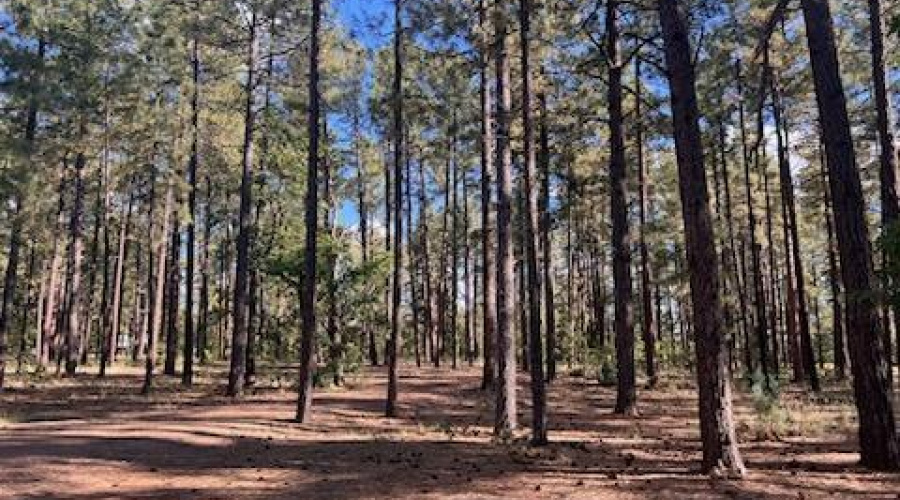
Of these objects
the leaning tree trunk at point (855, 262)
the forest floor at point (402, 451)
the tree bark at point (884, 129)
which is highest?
the tree bark at point (884, 129)

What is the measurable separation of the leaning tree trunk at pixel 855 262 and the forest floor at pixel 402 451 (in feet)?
1.76

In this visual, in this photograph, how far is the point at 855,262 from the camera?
30.5ft

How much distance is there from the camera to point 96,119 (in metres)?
25.7

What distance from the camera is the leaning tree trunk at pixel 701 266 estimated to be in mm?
8836

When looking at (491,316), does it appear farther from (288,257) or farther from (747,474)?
(747,474)

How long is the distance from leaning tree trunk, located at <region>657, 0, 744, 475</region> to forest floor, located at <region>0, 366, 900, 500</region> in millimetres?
521

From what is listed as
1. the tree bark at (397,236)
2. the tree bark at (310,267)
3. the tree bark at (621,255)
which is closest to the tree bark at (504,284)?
the tree bark at (397,236)

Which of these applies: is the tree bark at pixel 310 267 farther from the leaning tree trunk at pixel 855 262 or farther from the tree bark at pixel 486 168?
the leaning tree trunk at pixel 855 262

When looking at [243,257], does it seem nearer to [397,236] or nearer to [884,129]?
[397,236]

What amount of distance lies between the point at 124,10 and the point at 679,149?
2114cm

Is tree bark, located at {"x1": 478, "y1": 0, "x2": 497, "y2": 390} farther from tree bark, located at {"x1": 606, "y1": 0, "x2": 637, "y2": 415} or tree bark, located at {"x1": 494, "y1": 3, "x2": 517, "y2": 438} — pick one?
tree bark, located at {"x1": 606, "y1": 0, "x2": 637, "y2": 415}

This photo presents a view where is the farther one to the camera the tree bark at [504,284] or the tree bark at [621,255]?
the tree bark at [621,255]

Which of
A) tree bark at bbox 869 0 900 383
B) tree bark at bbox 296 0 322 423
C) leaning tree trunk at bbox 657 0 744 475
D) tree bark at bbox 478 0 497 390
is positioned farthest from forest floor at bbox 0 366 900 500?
tree bark at bbox 869 0 900 383

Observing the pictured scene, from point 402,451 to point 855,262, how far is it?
681 centimetres
